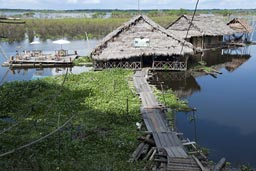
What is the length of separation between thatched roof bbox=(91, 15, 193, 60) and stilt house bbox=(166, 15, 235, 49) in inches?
324

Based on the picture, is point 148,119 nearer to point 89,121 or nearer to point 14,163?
point 89,121

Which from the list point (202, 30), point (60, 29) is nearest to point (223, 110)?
point (202, 30)

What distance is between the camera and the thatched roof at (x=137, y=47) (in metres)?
25.8

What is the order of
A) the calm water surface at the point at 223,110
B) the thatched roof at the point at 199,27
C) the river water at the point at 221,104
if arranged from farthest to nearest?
the thatched roof at the point at 199,27, the river water at the point at 221,104, the calm water surface at the point at 223,110

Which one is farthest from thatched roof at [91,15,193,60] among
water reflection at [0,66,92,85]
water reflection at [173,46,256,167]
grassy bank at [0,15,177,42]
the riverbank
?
grassy bank at [0,15,177,42]

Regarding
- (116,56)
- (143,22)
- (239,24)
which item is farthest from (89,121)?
(239,24)

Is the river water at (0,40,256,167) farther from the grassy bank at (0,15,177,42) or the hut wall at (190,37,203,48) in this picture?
the grassy bank at (0,15,177,42)

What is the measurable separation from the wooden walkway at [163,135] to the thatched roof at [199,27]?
1858 centimetres

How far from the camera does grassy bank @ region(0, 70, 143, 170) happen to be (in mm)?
10281

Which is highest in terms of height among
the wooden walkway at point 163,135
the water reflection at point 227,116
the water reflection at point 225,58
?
the water reflection at point 225,58

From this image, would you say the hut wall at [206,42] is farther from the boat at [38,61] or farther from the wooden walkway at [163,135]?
the wooden walkway at [163,135]

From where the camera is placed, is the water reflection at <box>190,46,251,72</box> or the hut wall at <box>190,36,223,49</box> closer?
the water reflection at <box>190,46,251,72</box>

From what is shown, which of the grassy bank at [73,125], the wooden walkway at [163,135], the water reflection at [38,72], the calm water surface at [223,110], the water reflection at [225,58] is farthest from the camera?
the water reflection at [225,58]

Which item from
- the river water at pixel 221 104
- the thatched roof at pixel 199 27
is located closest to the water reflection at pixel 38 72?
the river water at pixel 221 104
